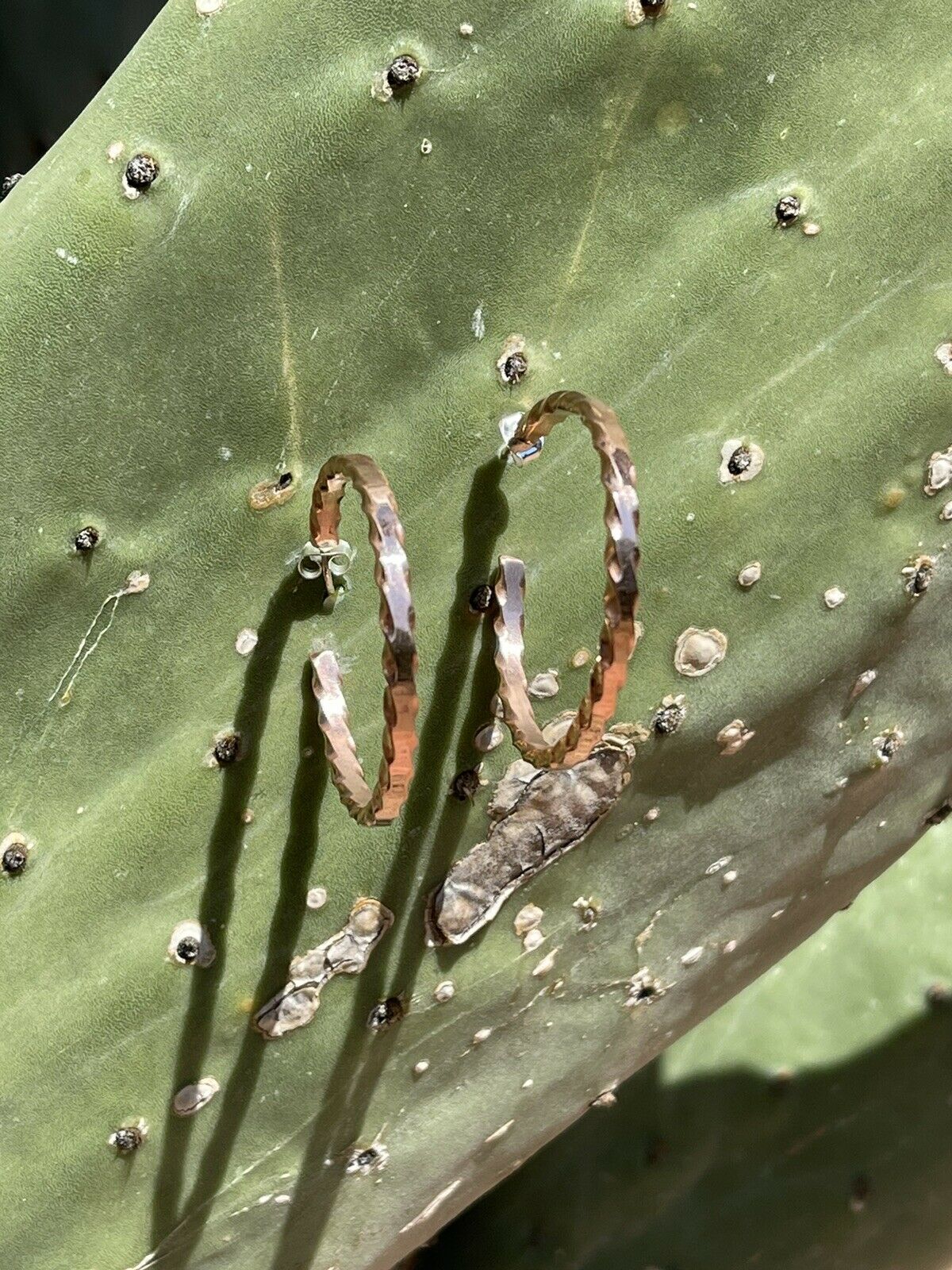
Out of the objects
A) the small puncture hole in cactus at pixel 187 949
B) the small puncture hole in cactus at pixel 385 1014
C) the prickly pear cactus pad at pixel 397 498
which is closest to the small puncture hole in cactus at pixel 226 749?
the prickly pear cactus pad at pixel 397 498

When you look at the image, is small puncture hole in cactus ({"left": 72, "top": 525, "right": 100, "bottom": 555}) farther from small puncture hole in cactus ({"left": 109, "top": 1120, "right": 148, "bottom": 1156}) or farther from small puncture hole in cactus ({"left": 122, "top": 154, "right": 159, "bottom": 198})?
small puncture hole in cactus ({"left": 109, "top": 1120, "right": 148, "bottom": 1156})

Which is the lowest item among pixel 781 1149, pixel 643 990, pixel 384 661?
pixel 781 1149

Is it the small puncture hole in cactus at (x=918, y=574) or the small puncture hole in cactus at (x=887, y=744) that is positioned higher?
the small puncture hole in cactus at (x=918, y=574)

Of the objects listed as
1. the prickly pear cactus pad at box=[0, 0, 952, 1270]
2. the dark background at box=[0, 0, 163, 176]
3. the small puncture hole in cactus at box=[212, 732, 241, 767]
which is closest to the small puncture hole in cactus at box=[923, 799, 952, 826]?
the prickly pear cactus pad at box=[0, 0, 952, 1270]

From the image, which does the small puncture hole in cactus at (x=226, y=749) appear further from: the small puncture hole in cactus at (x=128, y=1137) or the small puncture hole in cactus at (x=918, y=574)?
the small puncture hole in cactus at (x=918, y=574)

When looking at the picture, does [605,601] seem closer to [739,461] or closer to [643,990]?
[739,461]

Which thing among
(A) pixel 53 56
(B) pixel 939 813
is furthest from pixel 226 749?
(A) pixel 53 56

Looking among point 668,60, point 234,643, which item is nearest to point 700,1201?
point 234,643
